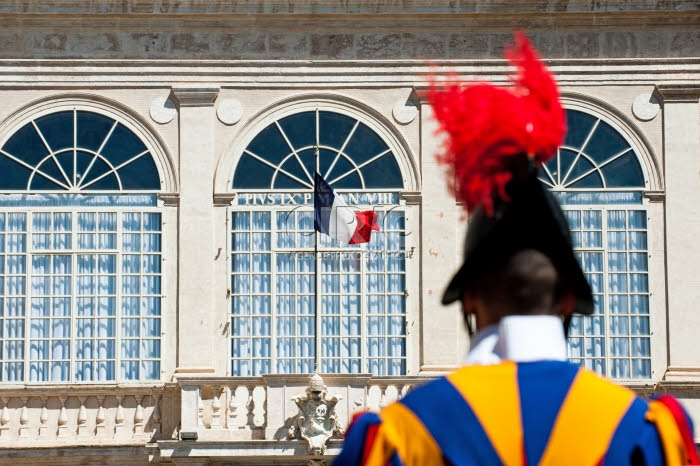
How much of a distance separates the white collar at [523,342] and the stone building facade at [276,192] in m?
16.2

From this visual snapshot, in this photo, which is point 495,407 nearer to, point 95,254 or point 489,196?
point 489,196

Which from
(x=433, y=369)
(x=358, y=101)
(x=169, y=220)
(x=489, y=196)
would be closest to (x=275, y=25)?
(x=358, y=101)

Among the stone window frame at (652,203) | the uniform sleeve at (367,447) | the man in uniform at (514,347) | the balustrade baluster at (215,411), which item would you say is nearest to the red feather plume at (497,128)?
the man in uniform at (514,347)

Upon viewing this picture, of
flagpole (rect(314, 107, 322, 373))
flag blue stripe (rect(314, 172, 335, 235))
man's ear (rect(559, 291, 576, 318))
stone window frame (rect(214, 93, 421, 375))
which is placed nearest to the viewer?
man's ear (rect(559, 291, 576, 318))

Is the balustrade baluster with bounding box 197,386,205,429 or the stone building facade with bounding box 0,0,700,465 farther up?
the stone building facade with bounding box 0,0,700,465

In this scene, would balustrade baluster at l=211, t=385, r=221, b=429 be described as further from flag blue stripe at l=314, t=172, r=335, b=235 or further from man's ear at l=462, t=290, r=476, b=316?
man's ear at l=462, t=290, r=476, b=316

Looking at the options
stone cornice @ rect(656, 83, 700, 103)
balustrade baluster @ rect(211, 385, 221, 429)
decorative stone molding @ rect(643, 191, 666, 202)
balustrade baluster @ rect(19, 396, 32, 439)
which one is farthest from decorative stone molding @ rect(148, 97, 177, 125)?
stone cornice @ rect(656, 83, 700, 103)

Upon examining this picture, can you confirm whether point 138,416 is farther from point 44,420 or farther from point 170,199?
point 170,199

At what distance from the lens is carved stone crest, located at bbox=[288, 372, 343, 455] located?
19375 mm

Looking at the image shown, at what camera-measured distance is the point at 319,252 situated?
66.7 feet

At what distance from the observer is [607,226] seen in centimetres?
2048

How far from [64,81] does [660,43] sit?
689cm

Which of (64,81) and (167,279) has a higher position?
(64,81)

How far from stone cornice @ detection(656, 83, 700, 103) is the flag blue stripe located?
4.06 meters
